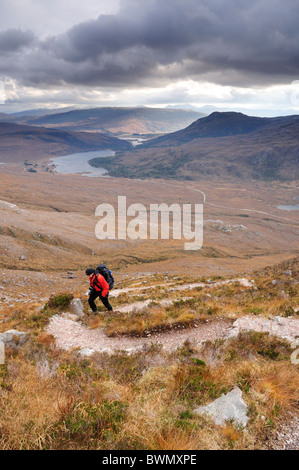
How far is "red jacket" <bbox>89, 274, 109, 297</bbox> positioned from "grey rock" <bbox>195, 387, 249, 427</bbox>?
6817 millimetres

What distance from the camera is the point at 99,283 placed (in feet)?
Answer: 34.5

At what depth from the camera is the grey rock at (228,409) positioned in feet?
12.8

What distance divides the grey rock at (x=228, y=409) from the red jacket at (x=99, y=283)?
6.82 m

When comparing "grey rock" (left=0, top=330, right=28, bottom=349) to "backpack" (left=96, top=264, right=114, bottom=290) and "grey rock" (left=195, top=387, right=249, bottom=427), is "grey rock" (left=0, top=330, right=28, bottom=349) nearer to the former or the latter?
"backpack" (left=96, top=264, right=114, bottom=290)

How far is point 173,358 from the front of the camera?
6.22 meters

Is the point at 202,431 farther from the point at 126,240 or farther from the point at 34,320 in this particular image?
the point at 126,240

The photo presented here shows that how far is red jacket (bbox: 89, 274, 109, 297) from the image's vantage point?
10438 mm

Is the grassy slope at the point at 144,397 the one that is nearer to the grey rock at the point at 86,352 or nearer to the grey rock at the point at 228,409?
the grey rock at the point at 228,409

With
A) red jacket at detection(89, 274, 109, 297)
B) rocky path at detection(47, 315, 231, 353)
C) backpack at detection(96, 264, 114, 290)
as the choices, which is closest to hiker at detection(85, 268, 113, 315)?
red jacket at detection(89, 274, 109, 297)

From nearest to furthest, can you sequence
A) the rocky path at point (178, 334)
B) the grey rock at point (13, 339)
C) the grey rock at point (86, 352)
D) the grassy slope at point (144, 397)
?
1. the grassy slope at point (144, 397)
2. the grey rock at point (86, 352)
3. the grey rock at point (13, 339)
4. the rocky path at point (178, 334)

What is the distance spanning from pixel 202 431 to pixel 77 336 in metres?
7.02

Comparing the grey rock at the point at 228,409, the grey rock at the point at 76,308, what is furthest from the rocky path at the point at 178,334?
the grey rock at the point at 228,409

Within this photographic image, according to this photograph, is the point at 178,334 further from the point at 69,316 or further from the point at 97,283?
the point at 69,316
